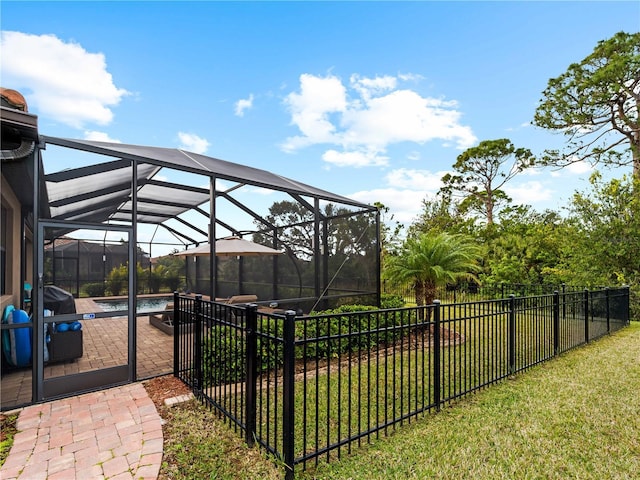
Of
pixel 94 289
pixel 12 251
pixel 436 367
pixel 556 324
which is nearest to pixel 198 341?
pixel 94 289

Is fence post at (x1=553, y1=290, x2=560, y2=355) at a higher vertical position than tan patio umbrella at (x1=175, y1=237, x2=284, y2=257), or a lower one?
lower

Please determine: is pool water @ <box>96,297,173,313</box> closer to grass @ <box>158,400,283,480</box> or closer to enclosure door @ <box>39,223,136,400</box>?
enclosure door @ <box>39,223,136,400</box>

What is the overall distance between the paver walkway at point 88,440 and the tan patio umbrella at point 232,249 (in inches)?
103

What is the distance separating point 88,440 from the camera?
2846mm

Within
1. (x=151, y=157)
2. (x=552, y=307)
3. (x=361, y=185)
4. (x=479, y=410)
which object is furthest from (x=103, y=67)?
(x=361, y=185)

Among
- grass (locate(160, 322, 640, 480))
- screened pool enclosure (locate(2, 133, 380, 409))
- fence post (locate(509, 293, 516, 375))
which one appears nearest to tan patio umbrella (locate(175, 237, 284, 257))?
screened pool enclosure (locate(2, 133, 380, 409))

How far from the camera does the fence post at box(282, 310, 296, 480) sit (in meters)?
2.34

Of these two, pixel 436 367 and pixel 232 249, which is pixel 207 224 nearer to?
pixel 232 249

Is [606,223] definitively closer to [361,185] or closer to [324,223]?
[324,223]

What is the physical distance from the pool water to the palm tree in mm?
5191

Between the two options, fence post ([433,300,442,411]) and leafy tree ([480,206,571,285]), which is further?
leafy tree ([480,206,571,285])

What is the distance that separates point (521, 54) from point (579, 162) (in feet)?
24.4

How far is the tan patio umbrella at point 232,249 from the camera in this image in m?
5.84

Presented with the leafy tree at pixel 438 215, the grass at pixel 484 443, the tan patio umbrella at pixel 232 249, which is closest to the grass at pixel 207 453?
the grass at pixel 484 443
